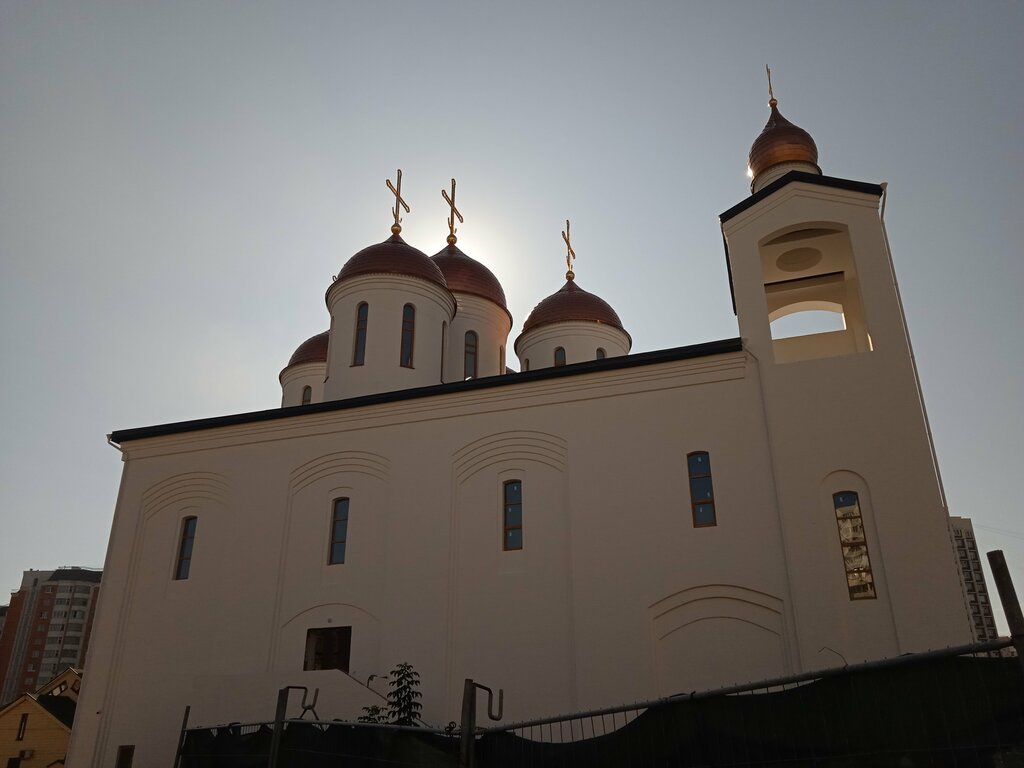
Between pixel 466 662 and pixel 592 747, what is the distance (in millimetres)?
7225

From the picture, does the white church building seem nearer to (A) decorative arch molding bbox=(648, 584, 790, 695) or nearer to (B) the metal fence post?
(A) decorative arch molding bbox=(648, 584, 790, 695)

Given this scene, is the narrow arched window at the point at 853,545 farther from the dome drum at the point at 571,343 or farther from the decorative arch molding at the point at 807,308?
the dome drum at the point at 571,343

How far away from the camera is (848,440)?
476 inches

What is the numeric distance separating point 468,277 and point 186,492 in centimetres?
912

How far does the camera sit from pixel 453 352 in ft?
69.2

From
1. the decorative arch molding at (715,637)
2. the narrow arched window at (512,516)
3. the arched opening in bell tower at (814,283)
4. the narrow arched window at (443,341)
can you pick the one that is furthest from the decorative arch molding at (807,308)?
the narrow arched window at (443,341)

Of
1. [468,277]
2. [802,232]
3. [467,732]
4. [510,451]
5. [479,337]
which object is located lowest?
[467,732]

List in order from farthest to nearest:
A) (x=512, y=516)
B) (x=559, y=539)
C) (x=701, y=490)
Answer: (x=512, y=516) → (x=559, y=539) → (x=701, y=490)

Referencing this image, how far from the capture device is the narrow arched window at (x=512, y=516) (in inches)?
542

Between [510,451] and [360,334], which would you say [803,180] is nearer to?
[510,451]

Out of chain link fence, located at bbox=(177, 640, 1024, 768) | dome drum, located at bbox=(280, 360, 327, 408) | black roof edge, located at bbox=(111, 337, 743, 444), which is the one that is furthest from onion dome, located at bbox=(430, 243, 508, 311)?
chain link fence, located at bbox=(177, 640, 1024, 768)

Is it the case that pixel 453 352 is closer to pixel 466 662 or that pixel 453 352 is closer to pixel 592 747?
pixel 466 662

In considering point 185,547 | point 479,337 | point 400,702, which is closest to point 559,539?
point 400,702

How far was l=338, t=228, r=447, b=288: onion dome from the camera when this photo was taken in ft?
62.3
